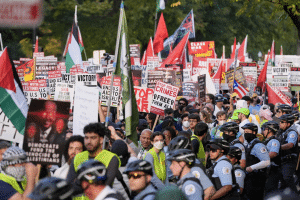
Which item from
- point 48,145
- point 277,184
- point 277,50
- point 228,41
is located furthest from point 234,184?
point 277,50

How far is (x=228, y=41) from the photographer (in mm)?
40312

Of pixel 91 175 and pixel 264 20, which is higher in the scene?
pixel 264 20

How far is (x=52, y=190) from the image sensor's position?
371 centimetres

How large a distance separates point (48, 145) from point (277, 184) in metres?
3.98

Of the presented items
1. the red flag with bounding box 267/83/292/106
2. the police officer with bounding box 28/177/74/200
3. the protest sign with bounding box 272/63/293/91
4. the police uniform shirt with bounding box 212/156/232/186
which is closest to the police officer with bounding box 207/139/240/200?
the police uniform shirt with bounding box 212/156/232/186

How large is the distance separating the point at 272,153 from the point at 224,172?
2.75 meters

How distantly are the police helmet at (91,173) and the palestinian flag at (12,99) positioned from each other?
3.20 metres

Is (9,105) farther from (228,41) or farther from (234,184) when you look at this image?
(228,41)

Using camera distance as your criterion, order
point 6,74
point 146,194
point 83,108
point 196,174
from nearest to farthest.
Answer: point 146,194 < point 196,174 < point 83,108 < point 6,74

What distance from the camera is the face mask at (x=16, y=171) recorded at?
514cm

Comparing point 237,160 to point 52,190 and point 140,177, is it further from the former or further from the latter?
point 52,190

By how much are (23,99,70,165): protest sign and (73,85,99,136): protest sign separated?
1.94 ft

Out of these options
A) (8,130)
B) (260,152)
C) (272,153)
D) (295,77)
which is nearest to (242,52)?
(295,77)

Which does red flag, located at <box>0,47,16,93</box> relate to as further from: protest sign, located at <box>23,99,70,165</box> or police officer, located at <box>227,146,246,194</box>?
police officer, located at <box>227,146,246,194</box>
